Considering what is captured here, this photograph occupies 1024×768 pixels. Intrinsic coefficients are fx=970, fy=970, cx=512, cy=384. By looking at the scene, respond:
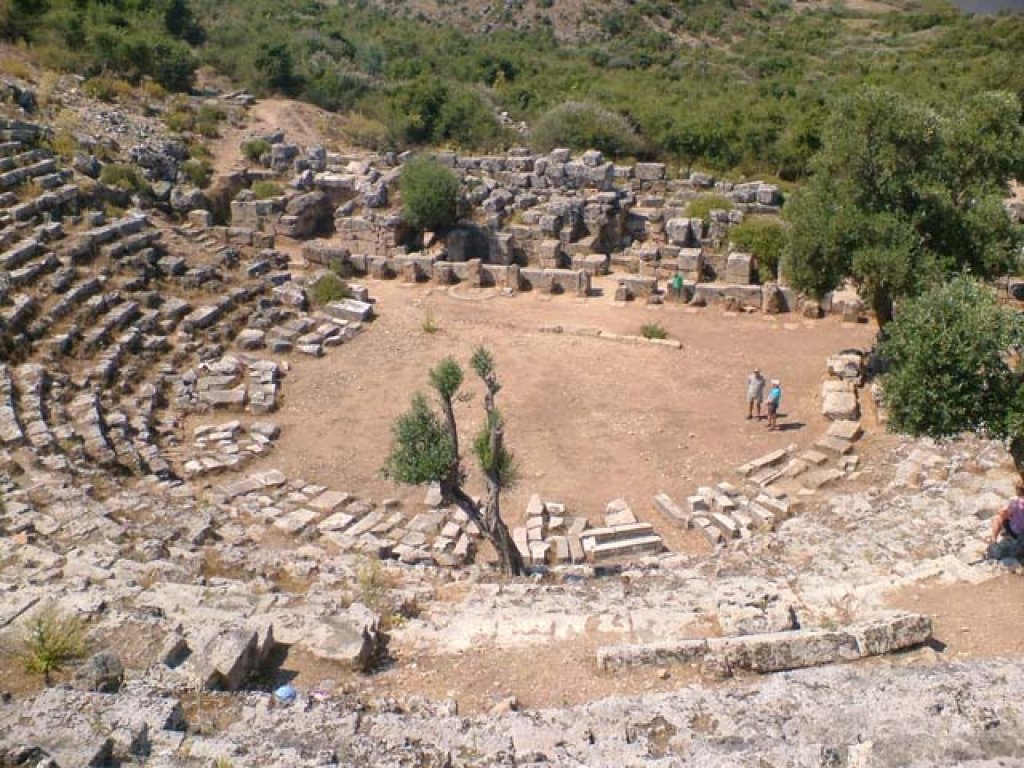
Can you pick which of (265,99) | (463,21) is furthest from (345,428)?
(463,21)

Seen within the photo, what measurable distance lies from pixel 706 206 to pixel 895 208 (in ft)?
37.0

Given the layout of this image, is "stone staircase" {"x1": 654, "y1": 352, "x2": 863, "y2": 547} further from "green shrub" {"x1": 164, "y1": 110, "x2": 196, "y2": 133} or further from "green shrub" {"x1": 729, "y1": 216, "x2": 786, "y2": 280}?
"green shrub" {"x1": 164, "y1": 110, "x2": 196, "y2": 133}

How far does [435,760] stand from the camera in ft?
25.2

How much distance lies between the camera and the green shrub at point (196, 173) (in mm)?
31141

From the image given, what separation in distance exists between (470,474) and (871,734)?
35.8ft

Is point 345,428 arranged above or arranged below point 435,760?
below

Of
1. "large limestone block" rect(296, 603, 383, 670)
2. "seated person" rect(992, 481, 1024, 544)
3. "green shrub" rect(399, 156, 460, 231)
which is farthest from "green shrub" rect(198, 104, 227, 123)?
"seated person" rect(992, 481, 1024, 544)

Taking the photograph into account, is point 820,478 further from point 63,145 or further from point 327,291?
point 63,145

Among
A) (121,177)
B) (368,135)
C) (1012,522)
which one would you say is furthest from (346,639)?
(368,135)

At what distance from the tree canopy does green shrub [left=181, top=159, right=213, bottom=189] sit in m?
19.4

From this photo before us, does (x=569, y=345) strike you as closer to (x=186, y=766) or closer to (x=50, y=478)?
(x=50, y=478)

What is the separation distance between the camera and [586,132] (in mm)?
37750

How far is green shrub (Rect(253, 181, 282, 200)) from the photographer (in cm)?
3158

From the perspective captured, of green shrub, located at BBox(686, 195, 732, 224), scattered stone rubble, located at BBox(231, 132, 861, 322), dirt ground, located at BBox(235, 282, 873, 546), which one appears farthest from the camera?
green shrub, located at BBox(686, 195, 732, 224)
